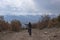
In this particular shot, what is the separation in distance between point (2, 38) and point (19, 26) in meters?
11.6

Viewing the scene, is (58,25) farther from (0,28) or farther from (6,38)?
(0,28)

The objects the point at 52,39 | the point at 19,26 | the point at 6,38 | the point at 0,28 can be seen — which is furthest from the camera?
the point at 19,26

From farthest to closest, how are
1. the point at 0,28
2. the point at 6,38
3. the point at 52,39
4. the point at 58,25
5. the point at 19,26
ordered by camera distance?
the point at 19,26
the point at 0,28
the point at 58,25
the point at 6,38
the point at 52,39

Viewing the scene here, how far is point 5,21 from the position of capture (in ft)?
129

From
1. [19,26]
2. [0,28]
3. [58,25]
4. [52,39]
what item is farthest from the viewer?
[19,26]

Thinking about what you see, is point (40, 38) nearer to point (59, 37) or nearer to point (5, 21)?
point (59, 37)

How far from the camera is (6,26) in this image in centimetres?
3678

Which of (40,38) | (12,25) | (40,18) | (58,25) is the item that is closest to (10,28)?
(12,25)

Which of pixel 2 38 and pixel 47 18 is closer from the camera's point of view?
pixel 2 38

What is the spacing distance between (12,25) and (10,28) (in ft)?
2.45

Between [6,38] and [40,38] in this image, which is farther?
[6,38]

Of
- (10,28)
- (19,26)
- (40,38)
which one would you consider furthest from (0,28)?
(40,38)

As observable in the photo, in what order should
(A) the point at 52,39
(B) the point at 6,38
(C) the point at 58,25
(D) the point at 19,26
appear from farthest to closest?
(D) the point at 19,26 → (C) the point at 58,25 → (B) the point at 6,38 → (A) the point at 52,39

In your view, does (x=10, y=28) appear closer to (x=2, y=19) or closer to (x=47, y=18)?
(x=2, y=19)
